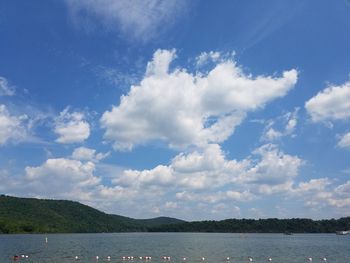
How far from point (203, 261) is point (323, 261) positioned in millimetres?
23138

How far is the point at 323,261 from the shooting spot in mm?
82875

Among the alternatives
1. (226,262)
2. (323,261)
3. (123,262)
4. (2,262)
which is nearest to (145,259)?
(123,262)

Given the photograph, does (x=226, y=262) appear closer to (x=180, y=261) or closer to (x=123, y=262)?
(x=180, y=261)

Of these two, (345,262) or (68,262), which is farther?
(345,262)

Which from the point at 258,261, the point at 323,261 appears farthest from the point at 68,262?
the point at 323,261

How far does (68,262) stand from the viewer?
241 feet

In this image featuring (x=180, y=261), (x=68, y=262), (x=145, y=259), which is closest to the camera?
(x=68, y=262)

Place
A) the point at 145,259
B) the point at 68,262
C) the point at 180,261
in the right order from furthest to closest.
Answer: the point at 145,259
the point at 180,261
the point at 68,262

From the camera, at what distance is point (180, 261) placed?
78.5 meters

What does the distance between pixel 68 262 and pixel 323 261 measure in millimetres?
46615

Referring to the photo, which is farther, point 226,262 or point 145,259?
point 145,259

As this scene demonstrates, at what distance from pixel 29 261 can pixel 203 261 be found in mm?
30205

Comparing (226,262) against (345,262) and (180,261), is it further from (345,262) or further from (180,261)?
(345,262)

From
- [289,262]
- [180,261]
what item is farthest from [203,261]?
[289,262]
